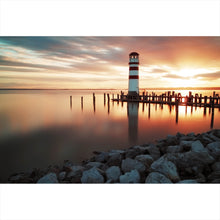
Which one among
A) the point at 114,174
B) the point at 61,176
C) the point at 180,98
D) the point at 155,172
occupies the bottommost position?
the point at 61,176

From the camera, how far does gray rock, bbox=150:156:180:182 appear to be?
2.11 m

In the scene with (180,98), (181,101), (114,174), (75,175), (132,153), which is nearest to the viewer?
(114,174)

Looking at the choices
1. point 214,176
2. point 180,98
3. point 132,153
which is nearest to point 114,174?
point 132,153

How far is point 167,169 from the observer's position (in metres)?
2.16

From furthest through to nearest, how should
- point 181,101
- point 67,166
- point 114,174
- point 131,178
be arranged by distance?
1. point 181,101
2. point 67,166
3. point 114,174
4. point 131,178

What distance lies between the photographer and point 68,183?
228 cm

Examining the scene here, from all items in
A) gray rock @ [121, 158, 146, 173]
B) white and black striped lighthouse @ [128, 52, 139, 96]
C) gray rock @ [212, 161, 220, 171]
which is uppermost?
white and black striped lighthouse @ [128, 52, 139, 96]

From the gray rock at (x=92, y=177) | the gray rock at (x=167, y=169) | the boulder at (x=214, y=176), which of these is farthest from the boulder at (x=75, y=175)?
the boulder at (x=214, y=176)

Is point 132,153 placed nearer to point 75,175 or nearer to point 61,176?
point 75,175

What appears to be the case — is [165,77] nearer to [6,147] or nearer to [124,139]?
[124,139]

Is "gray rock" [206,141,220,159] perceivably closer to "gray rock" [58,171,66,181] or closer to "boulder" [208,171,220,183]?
"boulder" [208,171,220,183]

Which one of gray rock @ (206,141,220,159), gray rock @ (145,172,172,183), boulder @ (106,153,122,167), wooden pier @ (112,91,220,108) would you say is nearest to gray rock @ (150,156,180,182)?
gray rock @ (145,172,172,183)
